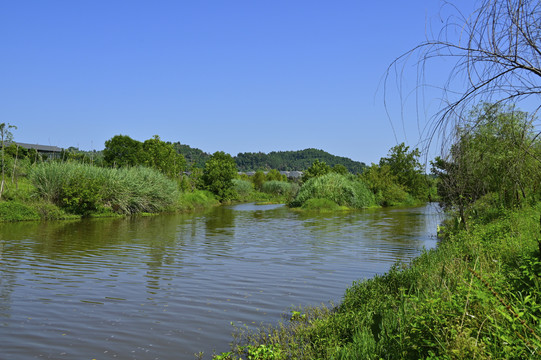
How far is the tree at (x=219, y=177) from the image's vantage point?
5528 centimetres

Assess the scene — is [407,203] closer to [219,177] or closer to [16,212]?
[219,177]

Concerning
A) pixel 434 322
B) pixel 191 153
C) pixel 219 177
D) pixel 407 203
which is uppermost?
pixel 191 153

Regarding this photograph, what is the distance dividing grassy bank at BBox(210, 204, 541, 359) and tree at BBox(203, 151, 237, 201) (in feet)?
156

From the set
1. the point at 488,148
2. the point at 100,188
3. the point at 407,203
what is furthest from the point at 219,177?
the point at 488,148

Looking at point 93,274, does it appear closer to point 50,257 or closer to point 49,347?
point 50,257

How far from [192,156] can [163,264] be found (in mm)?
136803

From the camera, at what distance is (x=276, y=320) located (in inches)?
297

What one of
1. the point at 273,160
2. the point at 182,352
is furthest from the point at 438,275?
the point at 273,160

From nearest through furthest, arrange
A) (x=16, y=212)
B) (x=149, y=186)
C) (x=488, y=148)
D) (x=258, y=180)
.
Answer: (x=488, y=148) < (x=16, y=212) < (x=149, y=186) < (x=258, y=180)

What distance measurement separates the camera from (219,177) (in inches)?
2194

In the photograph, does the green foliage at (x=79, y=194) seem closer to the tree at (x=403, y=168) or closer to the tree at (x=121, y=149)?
the tree at (x=121, y=149)

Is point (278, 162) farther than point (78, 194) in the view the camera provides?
Yes

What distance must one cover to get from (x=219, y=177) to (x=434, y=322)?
5237cm

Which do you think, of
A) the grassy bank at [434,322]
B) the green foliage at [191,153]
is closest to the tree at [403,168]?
the grassy bank at [434,322]
